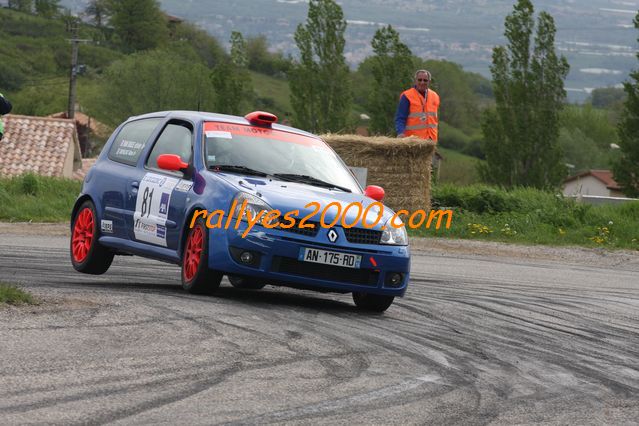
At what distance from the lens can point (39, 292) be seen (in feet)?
32.7

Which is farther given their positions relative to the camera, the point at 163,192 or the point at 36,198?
the point at 36,198

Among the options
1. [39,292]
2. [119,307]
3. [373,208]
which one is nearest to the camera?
[119,307]

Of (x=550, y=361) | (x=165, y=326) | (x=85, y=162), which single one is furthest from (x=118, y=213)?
(x=85, y=162)

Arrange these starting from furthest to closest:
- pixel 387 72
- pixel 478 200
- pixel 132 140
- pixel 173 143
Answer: pixel 387 72 < pixel 478 200 < pixel 132 140 < pixel 173 143

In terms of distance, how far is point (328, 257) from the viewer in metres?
10.2

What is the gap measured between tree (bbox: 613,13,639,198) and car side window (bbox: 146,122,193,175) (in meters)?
61.8

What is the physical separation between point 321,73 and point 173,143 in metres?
77.9

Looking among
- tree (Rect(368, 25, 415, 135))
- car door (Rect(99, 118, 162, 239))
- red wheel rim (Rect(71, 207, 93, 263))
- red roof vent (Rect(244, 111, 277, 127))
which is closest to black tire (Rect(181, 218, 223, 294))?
car door (Rect(99, 118, 162, 239))

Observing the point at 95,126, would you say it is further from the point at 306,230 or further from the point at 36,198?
the point at 306,230

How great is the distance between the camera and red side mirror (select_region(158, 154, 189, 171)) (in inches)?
433

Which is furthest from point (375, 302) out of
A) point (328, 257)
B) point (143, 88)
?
point (143, 88)

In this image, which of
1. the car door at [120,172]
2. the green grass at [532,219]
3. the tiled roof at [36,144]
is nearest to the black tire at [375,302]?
the car door at [120,172]

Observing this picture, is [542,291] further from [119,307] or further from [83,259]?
[119,307]

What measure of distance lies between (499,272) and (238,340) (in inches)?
300
